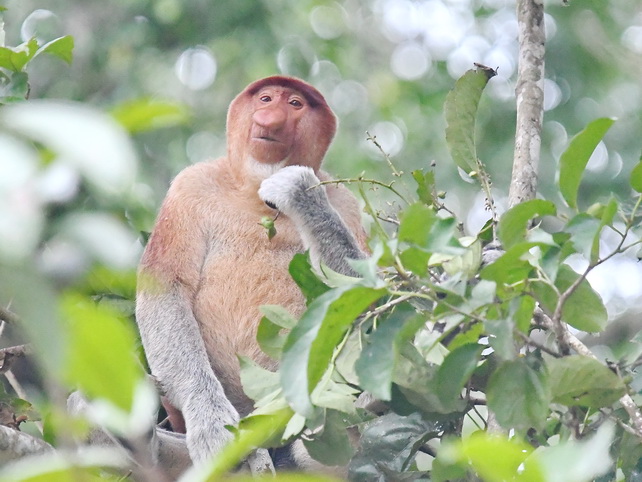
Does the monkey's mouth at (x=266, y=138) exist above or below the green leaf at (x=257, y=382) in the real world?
above

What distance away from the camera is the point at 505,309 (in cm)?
193

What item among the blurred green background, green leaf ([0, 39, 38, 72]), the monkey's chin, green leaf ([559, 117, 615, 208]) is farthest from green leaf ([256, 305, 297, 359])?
the blurred green background

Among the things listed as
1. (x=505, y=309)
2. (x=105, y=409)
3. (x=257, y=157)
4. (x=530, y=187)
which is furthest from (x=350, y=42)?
(x=105, y=409)

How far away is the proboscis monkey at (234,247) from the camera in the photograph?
3.34m

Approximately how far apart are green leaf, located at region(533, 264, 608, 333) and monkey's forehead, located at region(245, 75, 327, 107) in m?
1.99

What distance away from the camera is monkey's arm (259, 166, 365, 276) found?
3340mm

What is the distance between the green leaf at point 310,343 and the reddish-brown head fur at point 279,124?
2102 millimetres

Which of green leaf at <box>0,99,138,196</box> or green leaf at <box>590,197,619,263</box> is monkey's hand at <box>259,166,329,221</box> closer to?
green leaf at <box>590,197,619,263</box>

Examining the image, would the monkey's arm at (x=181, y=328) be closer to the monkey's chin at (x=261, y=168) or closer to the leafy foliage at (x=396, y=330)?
Result: the monkey's chin at (x=261, y=168)

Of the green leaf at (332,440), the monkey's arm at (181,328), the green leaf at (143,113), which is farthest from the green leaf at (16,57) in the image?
the green leaf at (143,113)

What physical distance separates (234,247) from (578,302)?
5.75ft

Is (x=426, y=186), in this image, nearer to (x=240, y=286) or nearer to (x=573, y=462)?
(x=240, y=286)

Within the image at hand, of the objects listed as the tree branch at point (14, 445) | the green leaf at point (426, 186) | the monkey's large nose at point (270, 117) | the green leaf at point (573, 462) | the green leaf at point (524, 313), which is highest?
the monkey's large nose at point (270, 117)

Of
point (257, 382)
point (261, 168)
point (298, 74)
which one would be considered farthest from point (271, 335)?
point (298, 74)
